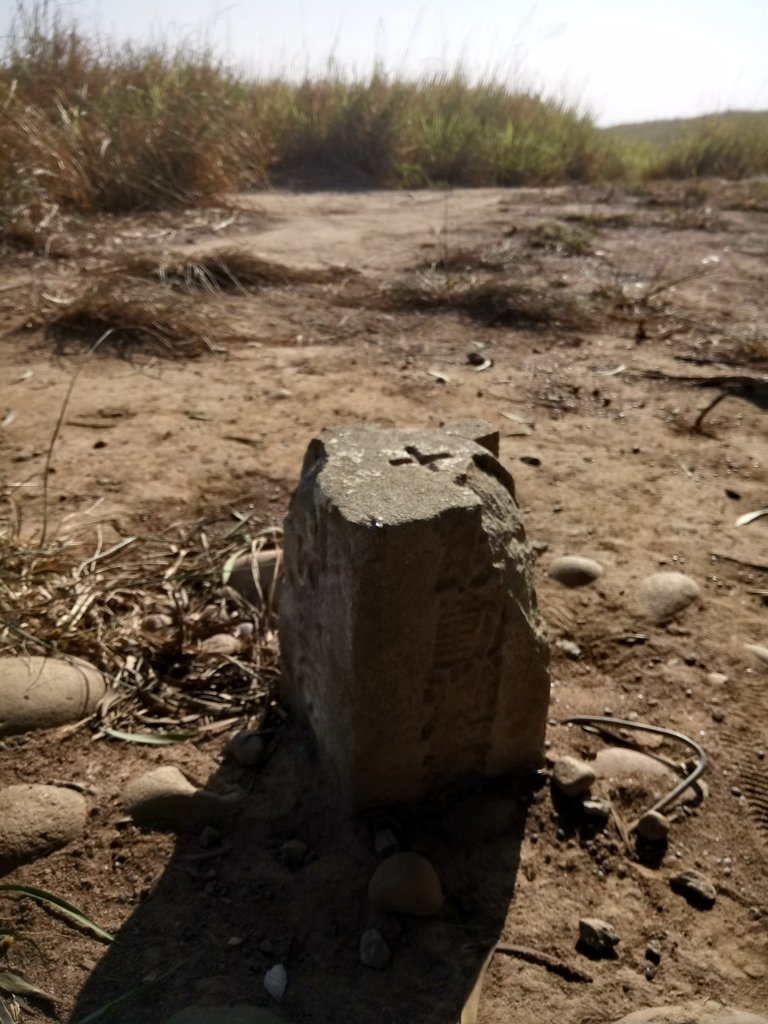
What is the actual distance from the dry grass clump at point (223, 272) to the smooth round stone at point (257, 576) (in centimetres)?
261

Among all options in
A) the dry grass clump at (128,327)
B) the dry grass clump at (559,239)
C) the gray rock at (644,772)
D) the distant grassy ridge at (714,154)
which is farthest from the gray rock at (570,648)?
the distant grassy ridge at (714,154)

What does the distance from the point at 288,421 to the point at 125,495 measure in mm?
791

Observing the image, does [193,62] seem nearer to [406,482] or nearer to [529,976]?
[406,482]

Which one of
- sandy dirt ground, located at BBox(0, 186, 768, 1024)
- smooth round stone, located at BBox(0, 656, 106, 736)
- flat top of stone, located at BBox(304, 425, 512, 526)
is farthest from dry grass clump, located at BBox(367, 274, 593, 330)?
smooth round stone, located at BBox(0, 656, 106, 736)

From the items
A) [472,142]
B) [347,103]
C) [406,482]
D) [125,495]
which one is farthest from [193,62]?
[406,482]

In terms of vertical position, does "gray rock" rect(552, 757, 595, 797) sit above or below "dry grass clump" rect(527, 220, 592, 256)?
below

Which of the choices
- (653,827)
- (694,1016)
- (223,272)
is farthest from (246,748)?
(223,272)

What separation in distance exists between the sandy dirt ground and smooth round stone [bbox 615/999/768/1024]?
44mm

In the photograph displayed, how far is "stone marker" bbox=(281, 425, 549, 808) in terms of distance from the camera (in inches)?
62.4

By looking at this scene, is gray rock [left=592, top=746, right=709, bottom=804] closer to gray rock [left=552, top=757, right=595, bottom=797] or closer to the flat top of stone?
gray rock [left=552, top=757, right=595, bottom=797]

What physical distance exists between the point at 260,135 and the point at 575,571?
23.6ft

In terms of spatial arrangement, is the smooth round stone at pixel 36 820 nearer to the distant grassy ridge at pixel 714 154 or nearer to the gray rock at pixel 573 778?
the gray rock at pixel 573 778

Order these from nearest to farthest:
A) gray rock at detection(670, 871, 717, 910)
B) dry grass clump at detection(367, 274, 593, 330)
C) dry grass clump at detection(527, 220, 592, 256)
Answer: gray rock at detection(670, 871, 717, 910) < dry grass clump at detection(367, 274, 593, 330) < dry grass clump at detection(527, 220, 592, 256)

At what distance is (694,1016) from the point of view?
1453 mm
